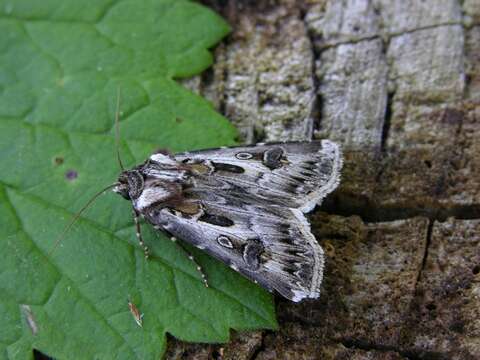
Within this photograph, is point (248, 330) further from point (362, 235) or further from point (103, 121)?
point (103, 121)

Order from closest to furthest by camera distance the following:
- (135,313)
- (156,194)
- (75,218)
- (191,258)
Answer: (135,313) < (191,258) < (75,218) < (156,194)

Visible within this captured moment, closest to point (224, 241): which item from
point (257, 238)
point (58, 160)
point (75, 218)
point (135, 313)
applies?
point (257, 238)

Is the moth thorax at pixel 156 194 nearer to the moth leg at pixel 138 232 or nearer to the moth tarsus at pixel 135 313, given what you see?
the moth leg at pixel 138 232

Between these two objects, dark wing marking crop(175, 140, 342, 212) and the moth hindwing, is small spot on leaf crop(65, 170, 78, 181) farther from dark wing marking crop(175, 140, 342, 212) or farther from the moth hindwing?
dark wing marking crop(175, 140, 342, 212)

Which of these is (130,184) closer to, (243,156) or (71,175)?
(71,175)

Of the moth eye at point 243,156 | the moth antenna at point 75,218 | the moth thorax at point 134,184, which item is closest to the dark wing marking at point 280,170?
the moth eye at point 243,156
